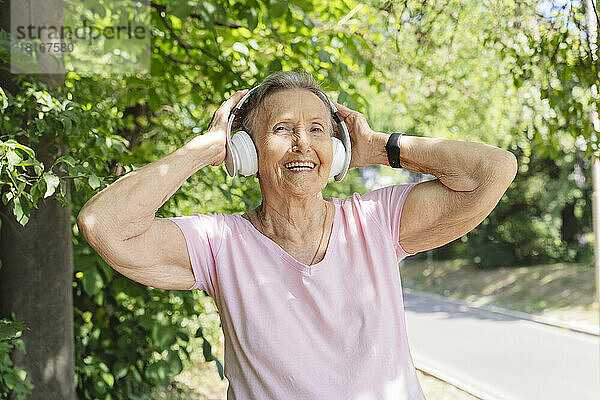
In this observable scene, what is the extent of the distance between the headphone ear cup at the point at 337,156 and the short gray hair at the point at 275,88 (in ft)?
0.12

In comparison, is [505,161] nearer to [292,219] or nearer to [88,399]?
[292,219]

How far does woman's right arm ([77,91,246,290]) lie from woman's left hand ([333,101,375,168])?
419 mm

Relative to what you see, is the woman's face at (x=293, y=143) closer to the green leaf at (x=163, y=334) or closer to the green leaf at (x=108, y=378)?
the green leaf at (x=163, y=334)

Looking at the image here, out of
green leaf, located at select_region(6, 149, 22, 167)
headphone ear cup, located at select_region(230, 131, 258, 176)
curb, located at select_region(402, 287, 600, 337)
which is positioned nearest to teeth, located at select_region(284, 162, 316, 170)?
headphone ear cup, located at select_region(230, 131, 258, 176)

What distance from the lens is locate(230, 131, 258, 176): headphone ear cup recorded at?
69.2 inches

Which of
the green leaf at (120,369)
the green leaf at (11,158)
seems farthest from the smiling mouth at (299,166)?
the green leaf at (120,369)

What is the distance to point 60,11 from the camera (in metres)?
2.91

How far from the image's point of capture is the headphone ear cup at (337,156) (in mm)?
1806

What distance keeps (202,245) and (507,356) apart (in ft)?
29.0

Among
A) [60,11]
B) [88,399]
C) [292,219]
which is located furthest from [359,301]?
[88,399]

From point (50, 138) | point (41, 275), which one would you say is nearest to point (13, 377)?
point (41, 275)

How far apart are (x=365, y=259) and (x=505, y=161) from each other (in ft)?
1.59

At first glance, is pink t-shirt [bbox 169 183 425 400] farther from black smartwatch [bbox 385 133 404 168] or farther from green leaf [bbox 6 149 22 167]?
green leaf [bbox 6 149 22 167]

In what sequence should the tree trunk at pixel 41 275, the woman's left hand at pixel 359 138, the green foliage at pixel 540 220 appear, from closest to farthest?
the woman's left hand at pixel 359 138 < the tree trunk at pixel 41 275 < the green foliage at pixel 540 220
